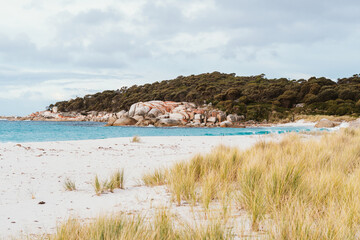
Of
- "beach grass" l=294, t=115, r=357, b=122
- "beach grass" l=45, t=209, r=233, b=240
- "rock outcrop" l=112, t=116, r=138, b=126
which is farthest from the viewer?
"rock outcrop" l=112, t=116, r=138, b=126

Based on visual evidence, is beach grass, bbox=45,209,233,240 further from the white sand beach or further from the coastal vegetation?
the coastal vegetation

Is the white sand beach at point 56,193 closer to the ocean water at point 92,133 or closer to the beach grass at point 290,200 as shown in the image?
the beach grass at point 290,200

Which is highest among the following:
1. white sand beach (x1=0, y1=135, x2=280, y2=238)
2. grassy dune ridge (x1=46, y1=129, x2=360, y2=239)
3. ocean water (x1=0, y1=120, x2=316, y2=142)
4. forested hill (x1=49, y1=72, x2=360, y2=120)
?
forested hill (x1=49, y1=72, x2=360, y2=120)

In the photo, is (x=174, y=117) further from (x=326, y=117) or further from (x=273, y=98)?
(x=273, y=98)

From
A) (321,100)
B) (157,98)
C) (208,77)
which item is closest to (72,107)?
(157,98)

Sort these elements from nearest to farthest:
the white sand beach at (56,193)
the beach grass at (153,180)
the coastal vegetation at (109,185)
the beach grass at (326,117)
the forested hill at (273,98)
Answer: the white sand beach at (56,193), the coastal vegetation at (109,185), the beach grass at (153,180), the beach grass at (326,117), the forested hill at (273,98)

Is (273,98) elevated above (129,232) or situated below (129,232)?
above

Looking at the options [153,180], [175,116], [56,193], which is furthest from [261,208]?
[175,116]

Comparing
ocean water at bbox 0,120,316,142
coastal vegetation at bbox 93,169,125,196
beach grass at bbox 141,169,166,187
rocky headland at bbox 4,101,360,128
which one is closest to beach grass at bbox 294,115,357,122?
rocky headland at bbox 4,101,360,128

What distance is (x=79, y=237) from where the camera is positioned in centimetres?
180

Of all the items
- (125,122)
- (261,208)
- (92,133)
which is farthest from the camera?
(125,122)

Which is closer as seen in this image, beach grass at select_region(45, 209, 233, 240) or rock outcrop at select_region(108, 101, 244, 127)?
beach grass at select_region(45, 209, 233, 240)

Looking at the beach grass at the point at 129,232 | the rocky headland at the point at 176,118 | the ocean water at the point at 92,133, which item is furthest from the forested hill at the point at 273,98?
the beach grass at the point at 129,232


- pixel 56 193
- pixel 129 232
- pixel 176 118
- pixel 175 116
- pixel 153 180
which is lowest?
pixel 56 193
